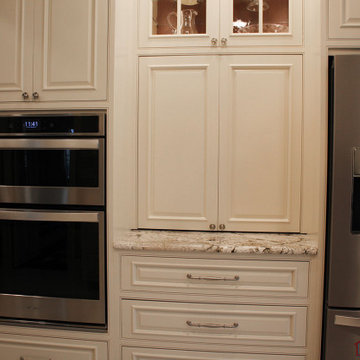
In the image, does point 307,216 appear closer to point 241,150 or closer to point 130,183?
point 241,150

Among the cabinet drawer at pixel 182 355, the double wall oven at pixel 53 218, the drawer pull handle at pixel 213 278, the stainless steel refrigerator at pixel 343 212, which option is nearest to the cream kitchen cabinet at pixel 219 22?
the stainless steel refrigerator at pixel 343 212

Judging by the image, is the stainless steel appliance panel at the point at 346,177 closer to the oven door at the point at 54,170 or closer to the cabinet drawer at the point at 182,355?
the cabinet drawer at the point at 182,355

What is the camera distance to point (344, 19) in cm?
149

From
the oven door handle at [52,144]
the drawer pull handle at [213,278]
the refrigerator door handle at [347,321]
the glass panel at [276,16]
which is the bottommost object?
the refrigerator door handle at [347,321]

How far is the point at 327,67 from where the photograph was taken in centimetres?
147

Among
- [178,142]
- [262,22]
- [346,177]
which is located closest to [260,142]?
[178,142]

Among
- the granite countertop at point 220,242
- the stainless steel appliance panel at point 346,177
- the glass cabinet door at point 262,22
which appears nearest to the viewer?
the stainless steel appliance panel at point 346,177

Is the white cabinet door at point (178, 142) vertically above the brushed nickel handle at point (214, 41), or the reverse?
the brushed nickel handle at point (214, 41)

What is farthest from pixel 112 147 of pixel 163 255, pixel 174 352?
pixel 174 352

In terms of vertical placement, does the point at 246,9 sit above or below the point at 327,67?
above

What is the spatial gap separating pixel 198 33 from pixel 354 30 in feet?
2.70

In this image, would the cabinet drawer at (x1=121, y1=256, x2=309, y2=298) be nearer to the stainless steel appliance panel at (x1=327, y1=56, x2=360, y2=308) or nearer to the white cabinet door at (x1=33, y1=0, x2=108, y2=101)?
the stainless steel appliance panel at (x1=327, y1=56, x2=360, y2=308)

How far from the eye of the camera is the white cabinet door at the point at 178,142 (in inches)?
75.0

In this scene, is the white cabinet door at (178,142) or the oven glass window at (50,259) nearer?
the oven glass window at (50,259)
